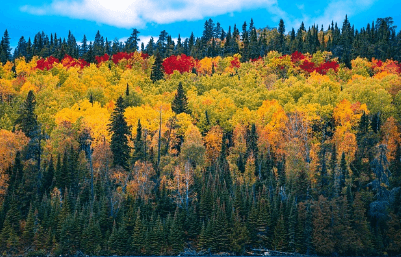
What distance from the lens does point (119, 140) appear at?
82250mm

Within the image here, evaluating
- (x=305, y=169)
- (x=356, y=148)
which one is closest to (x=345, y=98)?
(x=356, y=148)

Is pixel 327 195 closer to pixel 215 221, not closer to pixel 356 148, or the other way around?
pixel 356 148

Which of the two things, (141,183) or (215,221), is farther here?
(141,183)

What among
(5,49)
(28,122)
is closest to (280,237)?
(28,122)

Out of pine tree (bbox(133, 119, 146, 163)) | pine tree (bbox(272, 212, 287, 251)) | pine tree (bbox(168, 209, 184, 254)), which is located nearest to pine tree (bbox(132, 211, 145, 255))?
pine tree (bbox(168, 209, 184, 254))

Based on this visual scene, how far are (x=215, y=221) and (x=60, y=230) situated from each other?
78.7 ft

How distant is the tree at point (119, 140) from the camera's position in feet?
265

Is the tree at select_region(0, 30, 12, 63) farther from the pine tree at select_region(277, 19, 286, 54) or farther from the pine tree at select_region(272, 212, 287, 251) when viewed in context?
the pine tree at select_region(272, 212, 287, 251)

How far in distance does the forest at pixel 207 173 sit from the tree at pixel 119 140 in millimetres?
230

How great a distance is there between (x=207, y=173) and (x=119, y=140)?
18.1 m

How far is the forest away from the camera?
6650cm

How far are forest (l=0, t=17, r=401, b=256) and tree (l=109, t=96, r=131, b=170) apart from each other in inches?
9.1

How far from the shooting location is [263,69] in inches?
5438

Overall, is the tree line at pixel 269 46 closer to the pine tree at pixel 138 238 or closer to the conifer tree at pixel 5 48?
the conifer tree at pixel 5 48
